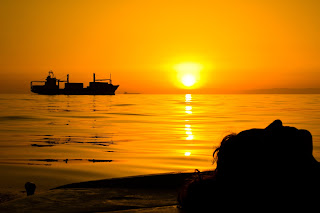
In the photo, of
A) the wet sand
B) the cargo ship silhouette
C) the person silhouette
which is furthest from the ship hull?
the person silhouette

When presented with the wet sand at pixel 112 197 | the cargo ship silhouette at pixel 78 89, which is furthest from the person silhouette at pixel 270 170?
the cargo ship silhouette at pixel 78 89

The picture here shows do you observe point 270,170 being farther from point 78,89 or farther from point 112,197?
point 78,89

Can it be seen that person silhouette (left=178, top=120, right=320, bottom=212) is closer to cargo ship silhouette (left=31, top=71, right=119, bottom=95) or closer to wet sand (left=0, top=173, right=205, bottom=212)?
wet sand (left=0, top=173, right=205, bottom=212)

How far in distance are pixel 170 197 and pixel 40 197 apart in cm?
110

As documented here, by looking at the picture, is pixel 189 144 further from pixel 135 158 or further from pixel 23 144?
pixel 23 144

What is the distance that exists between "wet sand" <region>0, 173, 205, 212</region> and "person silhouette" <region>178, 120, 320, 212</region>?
0.62 m

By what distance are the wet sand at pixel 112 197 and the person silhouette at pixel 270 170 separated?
0.62 meters

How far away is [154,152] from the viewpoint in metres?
12.5

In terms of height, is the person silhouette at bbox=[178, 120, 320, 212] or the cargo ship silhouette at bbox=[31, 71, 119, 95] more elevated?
the cargo ship silhouette at bbox=[31, 71, 119, 95]

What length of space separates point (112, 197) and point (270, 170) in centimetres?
160

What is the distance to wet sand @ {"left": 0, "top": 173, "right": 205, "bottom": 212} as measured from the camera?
10.4 feet

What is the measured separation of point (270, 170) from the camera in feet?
8.00

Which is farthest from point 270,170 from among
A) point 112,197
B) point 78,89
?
point 78,89

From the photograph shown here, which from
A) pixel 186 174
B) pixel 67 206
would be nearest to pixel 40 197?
pixel 67 206
